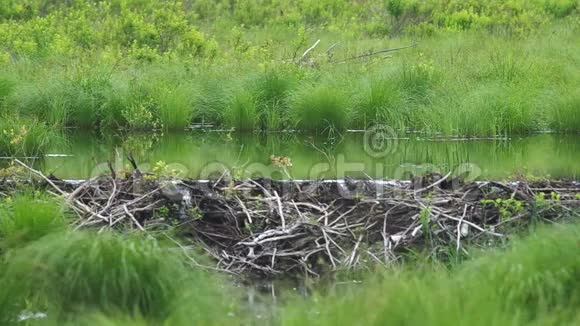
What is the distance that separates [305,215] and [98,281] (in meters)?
2.14

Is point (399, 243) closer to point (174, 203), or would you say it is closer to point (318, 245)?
point (318, 245)

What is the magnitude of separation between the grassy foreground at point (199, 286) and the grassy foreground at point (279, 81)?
6883 mm

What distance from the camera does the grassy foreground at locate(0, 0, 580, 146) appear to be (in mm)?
14766

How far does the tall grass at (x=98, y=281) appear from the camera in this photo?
15.3 ft

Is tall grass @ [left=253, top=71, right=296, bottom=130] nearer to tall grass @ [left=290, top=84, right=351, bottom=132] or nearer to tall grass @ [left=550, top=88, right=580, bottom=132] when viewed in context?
tall grass @ [left=290, top=84, right=351, bottom=132]

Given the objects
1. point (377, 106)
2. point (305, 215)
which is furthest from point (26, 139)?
point (305, 215)

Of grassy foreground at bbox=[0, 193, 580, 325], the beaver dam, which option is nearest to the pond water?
the beaver dam

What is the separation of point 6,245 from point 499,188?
3601 mm

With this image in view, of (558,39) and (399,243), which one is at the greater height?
(558,39)

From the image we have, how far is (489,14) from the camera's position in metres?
26.7

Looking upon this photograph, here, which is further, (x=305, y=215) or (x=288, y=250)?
(x=305, y=215)

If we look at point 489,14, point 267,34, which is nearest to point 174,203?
point 267,34

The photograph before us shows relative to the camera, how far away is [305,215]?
661 cm

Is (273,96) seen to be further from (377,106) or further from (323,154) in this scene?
(323,154)
